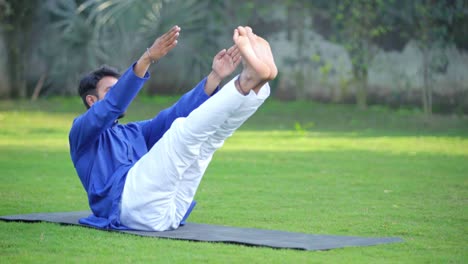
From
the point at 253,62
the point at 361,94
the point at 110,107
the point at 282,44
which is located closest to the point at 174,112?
the point at 110,107

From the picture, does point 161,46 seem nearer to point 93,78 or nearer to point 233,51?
point 233,51

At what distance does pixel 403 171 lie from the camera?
29.0ft

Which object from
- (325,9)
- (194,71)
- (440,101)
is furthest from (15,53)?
(440,101)

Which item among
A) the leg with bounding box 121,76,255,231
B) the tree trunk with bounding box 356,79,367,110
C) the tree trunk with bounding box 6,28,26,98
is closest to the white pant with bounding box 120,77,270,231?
the leg with bounding box 121,76,255,231

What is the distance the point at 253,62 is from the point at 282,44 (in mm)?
12479

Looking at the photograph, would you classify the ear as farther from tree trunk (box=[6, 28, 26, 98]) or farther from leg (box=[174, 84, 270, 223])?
tree trunk (box=[6, 28, 26, 98])

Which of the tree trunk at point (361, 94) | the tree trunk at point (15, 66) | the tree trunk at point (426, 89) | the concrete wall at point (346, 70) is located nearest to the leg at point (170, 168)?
the tree trunk at point (426, 89)

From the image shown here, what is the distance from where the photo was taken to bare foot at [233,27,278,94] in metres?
4.80

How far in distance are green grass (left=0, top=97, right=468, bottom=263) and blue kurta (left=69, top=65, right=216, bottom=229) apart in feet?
0.70

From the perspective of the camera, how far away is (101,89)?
5.54 m

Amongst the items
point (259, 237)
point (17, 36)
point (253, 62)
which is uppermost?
point (253, 62)

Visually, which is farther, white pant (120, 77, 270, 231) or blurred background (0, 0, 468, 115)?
blurred background (0, 0, 468, 115)

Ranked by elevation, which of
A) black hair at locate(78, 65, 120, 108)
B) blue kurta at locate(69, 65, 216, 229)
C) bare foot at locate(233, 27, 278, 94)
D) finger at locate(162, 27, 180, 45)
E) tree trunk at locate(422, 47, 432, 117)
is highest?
finger at locate(162, 27, 180, 45)

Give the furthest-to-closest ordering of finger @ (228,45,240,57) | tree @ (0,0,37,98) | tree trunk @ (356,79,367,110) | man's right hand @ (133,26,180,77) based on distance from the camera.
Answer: tree @ (0,0,37,98) < tree trunk @ (356,79,367,110) < finger @ (228,45,240,57) < man's right hand @ (133,26,180,77)
